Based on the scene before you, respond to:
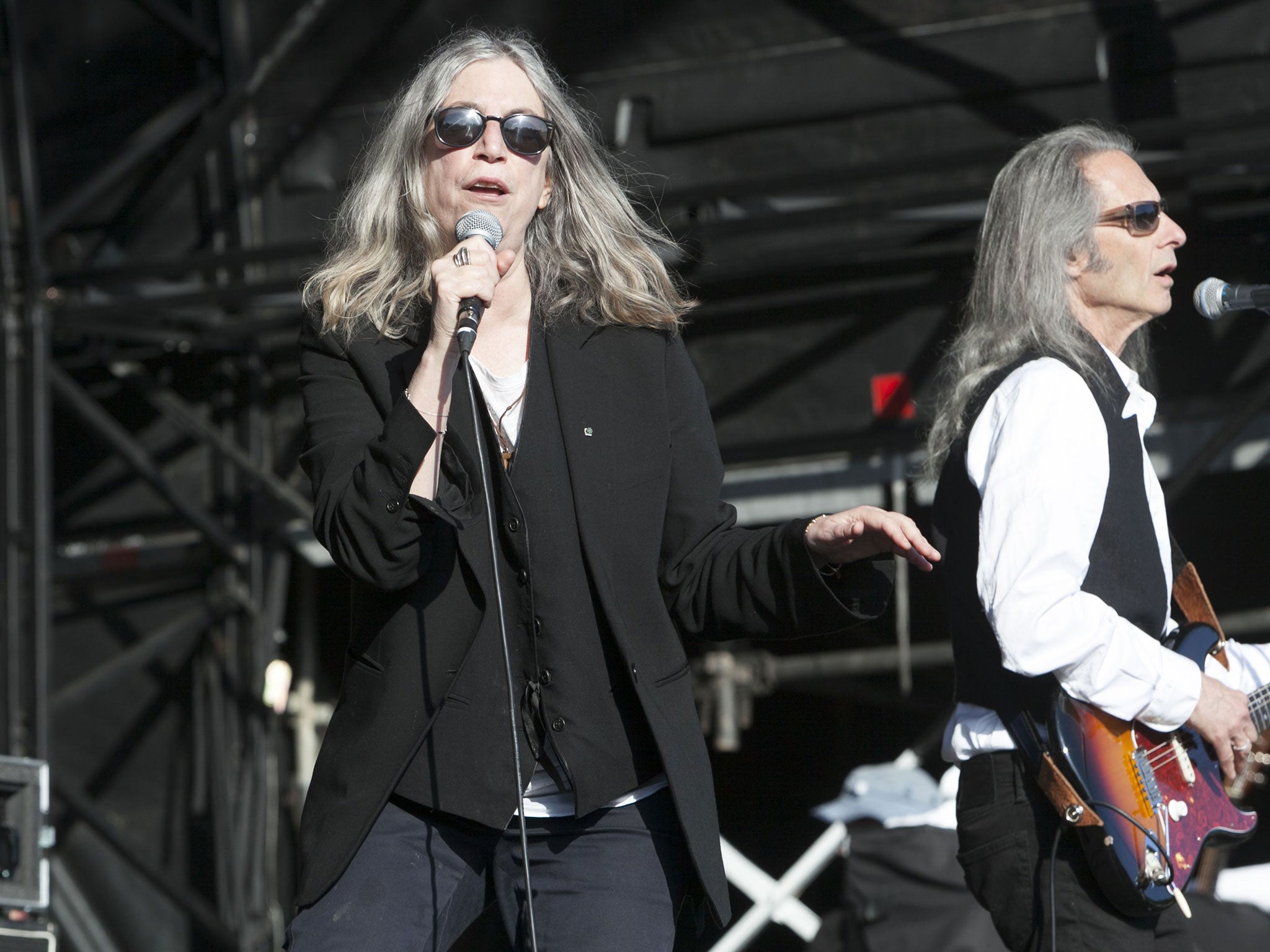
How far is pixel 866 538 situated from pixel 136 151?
4648 mm

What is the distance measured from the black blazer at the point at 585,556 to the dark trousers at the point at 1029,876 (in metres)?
0.75

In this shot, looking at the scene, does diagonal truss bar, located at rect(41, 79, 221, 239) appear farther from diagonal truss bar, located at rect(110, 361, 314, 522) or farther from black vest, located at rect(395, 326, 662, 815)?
Answer: black vest, located at rect(395, 326, 662, 815)

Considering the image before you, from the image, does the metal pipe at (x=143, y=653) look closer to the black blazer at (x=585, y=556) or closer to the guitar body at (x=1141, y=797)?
the black blazer at (x=585, y=556)

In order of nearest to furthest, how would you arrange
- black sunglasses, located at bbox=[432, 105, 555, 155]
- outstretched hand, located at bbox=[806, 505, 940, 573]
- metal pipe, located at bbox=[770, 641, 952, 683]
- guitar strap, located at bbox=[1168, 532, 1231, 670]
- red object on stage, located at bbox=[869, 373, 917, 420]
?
1. outstretched hand, located at bbox=[806, 505, 940, 573]
2. black sunglasses, located at bbox=[432, 105, 555, 155]
3. guitar strap, located at bbox=[1168, 532, 1231, 670]
4. red object on stage, located at bbox=[869, 373, 917, 420]
5. metal pipe, located at bbox=[770, 641, 952, 683]

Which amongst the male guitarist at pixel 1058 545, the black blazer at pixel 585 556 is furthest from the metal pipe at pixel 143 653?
the black blazer at pixel 585 556

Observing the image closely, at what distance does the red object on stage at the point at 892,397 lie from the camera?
5.26m

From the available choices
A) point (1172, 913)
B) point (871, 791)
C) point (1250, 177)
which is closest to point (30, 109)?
point (871, 791)

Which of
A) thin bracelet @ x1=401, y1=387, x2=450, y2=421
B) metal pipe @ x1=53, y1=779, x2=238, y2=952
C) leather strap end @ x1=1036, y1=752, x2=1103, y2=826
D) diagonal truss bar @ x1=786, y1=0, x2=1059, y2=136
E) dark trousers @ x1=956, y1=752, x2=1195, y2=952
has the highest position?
diagonal truss bar @ x1=786, y1=0, x2=1059, y2=136

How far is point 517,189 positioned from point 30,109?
4.40 metres

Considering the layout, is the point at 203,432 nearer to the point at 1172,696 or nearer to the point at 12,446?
the point at 12,446

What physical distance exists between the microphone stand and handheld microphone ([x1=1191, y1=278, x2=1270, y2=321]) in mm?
1679

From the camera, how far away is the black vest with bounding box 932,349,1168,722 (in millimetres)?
2627

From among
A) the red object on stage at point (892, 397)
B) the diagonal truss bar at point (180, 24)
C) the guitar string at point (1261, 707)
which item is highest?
the diagonal truss bar at point (180, 24)

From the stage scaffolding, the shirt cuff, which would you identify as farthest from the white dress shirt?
the stage scaffolding
